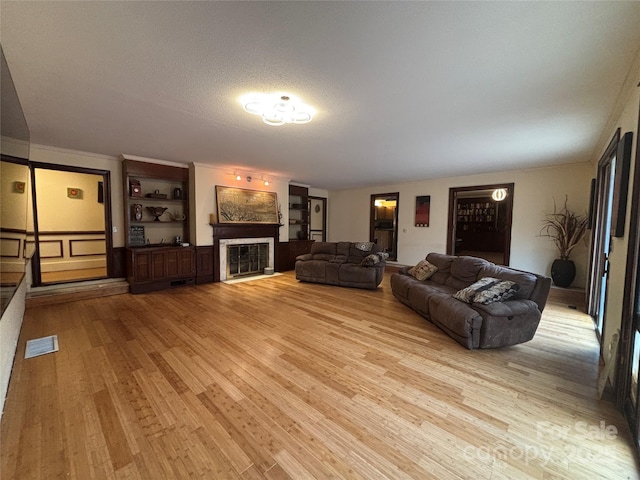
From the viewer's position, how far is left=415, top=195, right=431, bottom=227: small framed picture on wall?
6875 millimetres

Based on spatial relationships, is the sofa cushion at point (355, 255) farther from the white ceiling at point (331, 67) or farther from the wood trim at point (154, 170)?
the wood trim at point (154, 170)

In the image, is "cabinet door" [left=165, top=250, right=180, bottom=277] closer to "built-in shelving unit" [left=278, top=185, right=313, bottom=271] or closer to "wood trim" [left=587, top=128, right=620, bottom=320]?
"built-in shelving unit" [left=278, top=185, right=313, bottom=271]

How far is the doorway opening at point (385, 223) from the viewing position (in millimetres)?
7614

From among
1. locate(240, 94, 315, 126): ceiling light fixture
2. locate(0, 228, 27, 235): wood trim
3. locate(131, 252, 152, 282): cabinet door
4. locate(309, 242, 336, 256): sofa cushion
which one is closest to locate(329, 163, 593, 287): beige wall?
locate(309, 242, 336, 256): sofa cushion

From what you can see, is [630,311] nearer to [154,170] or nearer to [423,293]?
[423,293]

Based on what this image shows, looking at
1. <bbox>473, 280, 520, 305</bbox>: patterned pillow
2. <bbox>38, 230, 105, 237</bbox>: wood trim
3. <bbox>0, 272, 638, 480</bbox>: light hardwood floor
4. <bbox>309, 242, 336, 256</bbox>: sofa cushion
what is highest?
<bbox>38, 230, 105, 237</bbox>: wood trim

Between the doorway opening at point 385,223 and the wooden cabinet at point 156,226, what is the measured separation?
486cm

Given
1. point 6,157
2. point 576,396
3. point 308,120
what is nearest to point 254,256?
point 308,120

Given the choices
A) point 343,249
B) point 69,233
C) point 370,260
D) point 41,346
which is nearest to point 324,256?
point 343,249

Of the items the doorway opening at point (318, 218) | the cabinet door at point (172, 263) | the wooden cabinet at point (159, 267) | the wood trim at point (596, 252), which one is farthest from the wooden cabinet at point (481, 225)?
the cabinet door at point (172, 263)

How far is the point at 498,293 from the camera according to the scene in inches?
114

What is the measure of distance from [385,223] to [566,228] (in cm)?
485

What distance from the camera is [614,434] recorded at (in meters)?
1.66

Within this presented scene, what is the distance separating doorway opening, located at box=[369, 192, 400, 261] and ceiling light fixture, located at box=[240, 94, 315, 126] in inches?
195
